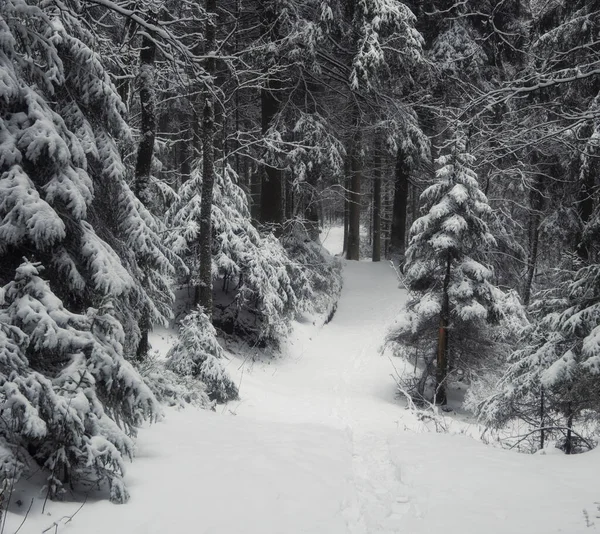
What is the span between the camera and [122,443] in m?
3.86

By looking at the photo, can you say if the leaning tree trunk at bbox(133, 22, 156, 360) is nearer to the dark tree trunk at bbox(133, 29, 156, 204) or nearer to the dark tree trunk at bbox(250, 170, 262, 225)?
the dark tree trunk at bbox(133, 29, 156, 204)

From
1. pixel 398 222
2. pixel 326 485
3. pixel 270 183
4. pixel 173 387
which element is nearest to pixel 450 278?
pixel 270 183

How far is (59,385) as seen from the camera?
3662mm

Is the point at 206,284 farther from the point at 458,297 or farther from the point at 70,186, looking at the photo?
the point at 458,297

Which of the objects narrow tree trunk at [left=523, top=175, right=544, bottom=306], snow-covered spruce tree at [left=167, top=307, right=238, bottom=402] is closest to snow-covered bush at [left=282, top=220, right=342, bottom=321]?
snow-covered spruce tree at [left=167, top=307, right=238, bottom=402]

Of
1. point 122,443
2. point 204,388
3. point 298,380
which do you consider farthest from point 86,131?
point 298,380

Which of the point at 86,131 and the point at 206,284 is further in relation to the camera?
the point at 206,284

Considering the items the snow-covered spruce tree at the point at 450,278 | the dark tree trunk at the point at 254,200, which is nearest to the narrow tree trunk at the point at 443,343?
the snow-covered spruce tree at the point at 450,278

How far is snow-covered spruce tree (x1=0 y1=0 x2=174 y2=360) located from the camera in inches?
154

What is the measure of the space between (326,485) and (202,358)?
4760 mm

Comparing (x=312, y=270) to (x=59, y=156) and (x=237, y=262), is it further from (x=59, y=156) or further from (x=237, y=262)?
(x=59, y=156)

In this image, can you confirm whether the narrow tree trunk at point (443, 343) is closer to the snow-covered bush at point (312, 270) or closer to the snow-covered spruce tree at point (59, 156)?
the snow-covered bush at point (312, 270)

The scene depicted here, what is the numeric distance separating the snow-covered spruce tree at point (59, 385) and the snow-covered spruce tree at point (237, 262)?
794 cm

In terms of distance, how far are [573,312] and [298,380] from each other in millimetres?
7531
